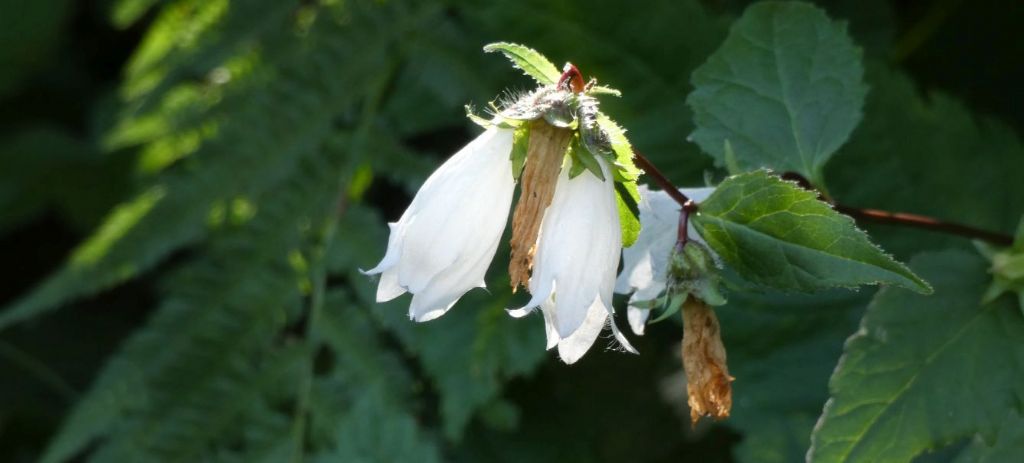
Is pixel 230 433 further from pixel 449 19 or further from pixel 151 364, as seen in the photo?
pixel 449 19

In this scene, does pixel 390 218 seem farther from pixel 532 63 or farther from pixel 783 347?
pixel 532 63

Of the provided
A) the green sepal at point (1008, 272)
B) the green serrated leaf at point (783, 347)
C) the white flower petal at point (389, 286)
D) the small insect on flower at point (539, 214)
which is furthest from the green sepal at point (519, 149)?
the green serrated leaf at point (783, 347)

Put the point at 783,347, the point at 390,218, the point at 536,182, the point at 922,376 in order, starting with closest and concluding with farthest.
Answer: the point at 536,182, the point at 922,376, the point at 783,347, the point at 390,218

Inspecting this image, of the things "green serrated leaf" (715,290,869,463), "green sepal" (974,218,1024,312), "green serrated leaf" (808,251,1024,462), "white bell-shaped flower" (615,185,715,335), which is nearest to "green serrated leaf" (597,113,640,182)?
"white bell-shaped flower" (615,185,715,335)

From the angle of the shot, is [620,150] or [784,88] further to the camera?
[784,88]

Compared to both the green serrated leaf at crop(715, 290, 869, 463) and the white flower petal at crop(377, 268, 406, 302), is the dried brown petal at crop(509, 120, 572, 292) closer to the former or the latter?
the white flower petal at crop(377, 268, 406, 302)

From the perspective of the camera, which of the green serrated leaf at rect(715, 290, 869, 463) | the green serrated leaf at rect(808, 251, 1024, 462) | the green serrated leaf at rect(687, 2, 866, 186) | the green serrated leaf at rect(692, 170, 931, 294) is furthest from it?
the green serrated leaf at rect(715, 290, 869, 463)

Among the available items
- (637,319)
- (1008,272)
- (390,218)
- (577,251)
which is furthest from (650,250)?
(390,218)

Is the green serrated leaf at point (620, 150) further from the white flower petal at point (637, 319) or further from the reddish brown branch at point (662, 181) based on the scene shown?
the white flower petal at point (637, 319)
